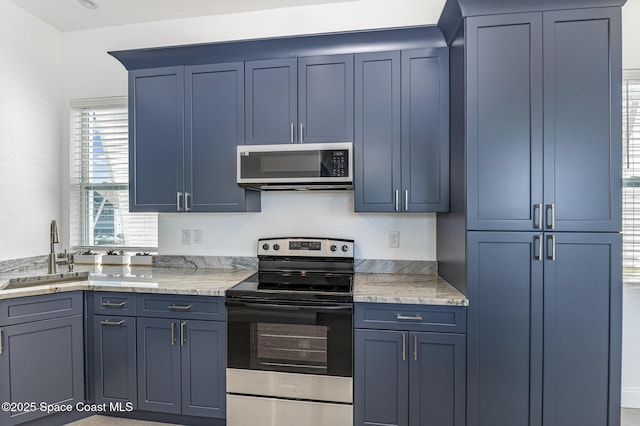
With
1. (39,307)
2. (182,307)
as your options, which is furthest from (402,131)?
(39,307)

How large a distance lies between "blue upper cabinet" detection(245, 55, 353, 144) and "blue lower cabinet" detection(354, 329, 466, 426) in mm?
1271

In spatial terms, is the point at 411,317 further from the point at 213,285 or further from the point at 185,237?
the point at 185,237

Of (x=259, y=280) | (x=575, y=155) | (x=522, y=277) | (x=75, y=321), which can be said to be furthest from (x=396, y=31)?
(x=75, y=321)

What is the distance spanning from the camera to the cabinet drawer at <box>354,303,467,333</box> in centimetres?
178

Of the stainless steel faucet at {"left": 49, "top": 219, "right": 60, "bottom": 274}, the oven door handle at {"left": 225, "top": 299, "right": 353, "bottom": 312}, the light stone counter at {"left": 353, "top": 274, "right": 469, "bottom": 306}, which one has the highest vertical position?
the stainless steel faucet at {"left": 49, "top": 219, "right": 60, "bottom": 274}

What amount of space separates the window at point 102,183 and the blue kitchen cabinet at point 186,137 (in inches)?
20.6

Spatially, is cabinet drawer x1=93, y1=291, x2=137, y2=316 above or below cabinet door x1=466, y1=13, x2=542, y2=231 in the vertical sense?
below

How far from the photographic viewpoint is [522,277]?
1.73 m

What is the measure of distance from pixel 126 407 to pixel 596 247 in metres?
2.89

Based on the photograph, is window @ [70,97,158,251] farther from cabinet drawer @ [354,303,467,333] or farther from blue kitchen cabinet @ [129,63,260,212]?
cabinet drawer @ [354,303,467,333]

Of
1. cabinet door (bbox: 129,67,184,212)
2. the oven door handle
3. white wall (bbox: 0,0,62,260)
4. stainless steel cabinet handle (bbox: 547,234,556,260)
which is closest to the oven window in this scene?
the oven door handle

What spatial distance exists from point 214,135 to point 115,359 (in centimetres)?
159

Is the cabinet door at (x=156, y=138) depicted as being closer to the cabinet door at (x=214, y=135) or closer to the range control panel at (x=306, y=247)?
the cabinet door at (x=214, y=135)

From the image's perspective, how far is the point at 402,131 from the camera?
6.93 ft
